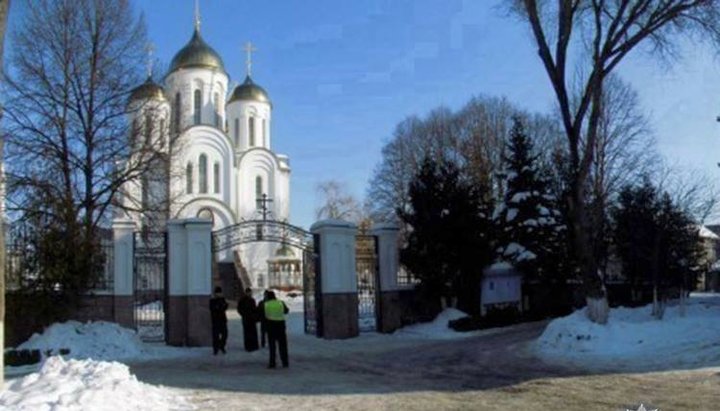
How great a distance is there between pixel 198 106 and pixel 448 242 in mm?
38483

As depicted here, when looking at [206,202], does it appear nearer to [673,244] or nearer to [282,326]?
[673,244]

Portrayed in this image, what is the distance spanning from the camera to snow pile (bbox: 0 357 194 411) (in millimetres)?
9344

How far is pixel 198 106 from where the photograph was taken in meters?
59.3

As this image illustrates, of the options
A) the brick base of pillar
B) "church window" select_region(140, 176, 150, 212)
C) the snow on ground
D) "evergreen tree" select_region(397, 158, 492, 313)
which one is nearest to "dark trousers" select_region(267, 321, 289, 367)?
the snow on ground

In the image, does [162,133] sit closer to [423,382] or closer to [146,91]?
[146,91]

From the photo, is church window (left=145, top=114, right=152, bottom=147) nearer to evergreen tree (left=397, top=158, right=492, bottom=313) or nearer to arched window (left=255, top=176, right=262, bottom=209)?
evergreen tree (left=397, top=158, right=492, bottom=313)

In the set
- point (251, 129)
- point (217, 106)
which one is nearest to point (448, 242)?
point (217, 106)

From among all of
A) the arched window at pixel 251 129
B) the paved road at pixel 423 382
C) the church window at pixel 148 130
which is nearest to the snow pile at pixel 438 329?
the paved road at pixel 423 382

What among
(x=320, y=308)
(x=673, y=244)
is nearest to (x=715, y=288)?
(x=673, y=244)

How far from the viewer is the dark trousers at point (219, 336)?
18578 millimetres

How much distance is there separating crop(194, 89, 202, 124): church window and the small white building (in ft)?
116

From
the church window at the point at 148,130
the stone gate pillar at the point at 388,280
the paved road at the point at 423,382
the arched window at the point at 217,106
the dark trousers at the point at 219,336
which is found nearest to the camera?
the paved road at the point at 423,382

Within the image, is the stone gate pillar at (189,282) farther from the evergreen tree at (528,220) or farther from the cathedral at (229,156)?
the cathedral at (229,156)

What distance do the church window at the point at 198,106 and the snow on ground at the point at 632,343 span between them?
146ft
